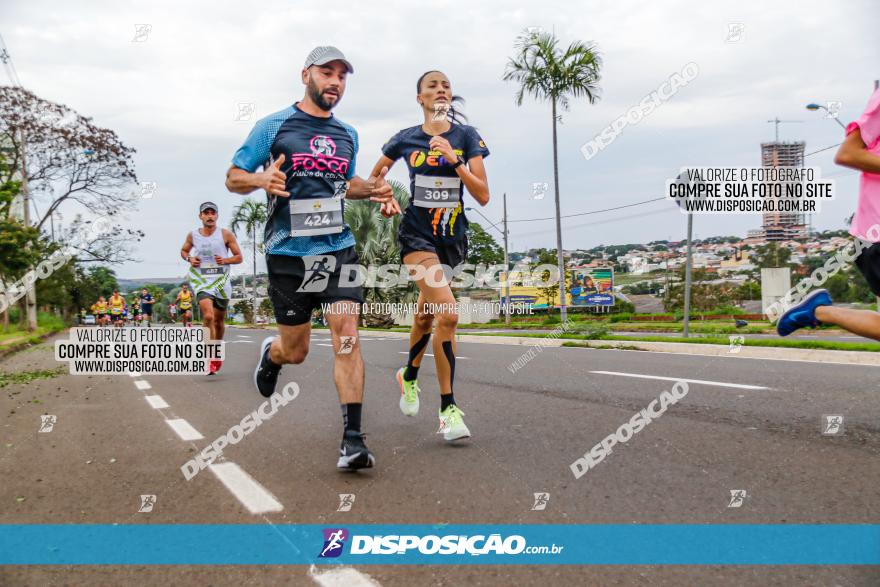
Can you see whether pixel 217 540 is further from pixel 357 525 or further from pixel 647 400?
pixel 647 400

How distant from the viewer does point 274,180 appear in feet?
12.2

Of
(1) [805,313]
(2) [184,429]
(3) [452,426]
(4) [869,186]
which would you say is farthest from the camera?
(2) [184,429]

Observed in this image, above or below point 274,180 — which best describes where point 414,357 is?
below

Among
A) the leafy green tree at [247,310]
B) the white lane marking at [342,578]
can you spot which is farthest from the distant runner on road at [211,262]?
the leafy green tree at [247,310]

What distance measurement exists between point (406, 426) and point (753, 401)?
2.86 meters

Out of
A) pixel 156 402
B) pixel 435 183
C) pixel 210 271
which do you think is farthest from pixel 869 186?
pixel 210 271

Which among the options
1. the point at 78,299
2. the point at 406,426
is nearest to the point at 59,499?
Result: the point at 406,426

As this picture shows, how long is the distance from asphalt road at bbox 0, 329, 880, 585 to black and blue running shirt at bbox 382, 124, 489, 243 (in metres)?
1.41

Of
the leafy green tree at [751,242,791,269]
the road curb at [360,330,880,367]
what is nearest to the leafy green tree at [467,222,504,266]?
the leafy green tree at [751,242,791,269]

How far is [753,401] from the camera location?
5.59 metres

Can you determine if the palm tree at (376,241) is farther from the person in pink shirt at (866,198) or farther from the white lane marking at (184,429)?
the person in pink shirt at (866,198)

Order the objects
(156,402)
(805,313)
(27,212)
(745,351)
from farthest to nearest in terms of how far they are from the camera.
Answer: (27,212) < (745,351) < (156,402) < (805,313)

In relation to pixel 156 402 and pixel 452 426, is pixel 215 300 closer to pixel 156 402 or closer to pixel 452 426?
pixel 156 402

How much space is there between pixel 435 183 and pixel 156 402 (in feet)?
12.9
